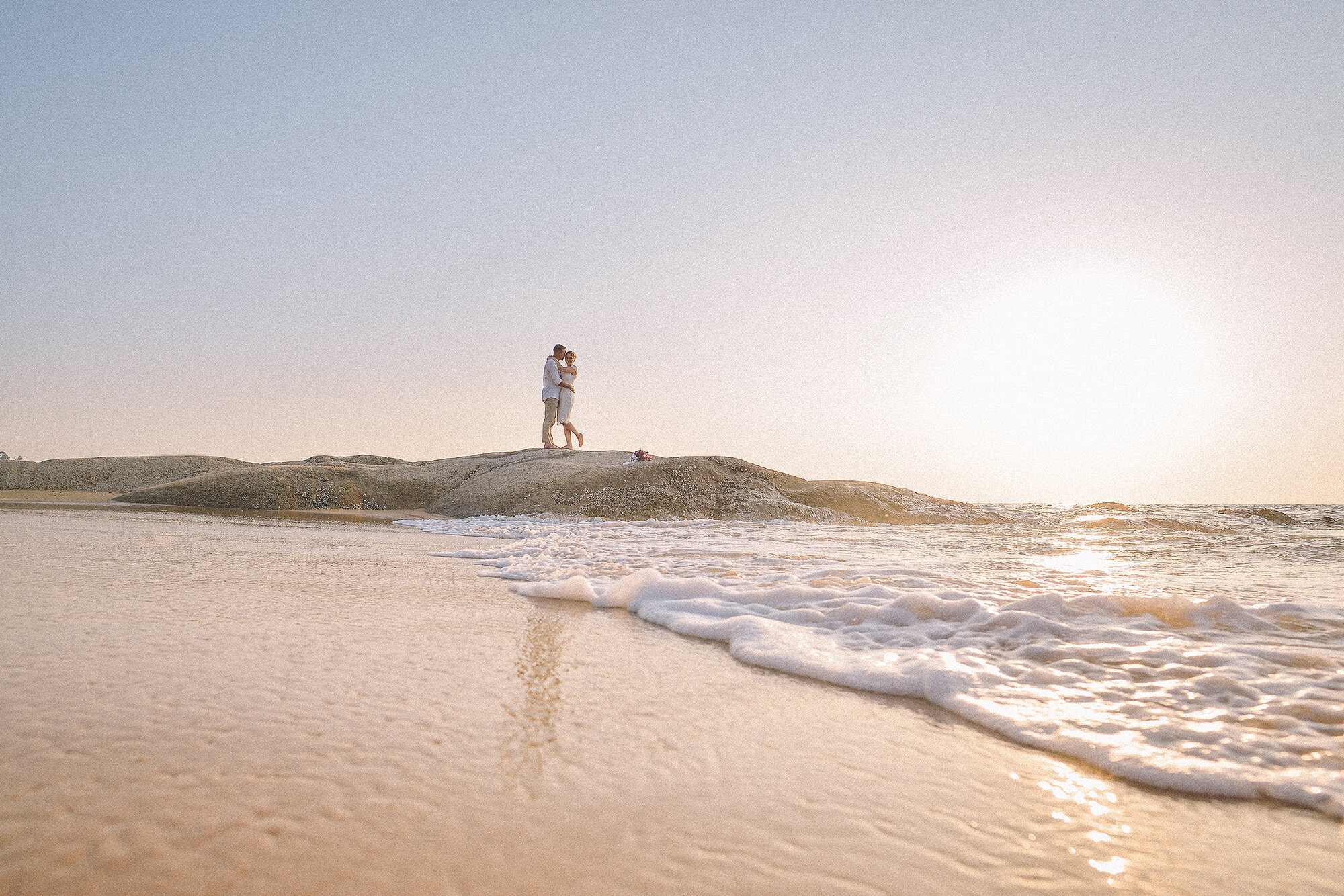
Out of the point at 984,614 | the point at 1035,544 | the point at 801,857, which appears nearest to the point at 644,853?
the point at 801,857

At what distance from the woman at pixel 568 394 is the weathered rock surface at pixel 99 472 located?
6357mm

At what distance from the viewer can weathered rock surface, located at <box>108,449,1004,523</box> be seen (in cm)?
938

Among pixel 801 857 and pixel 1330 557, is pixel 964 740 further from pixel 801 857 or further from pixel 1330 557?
→ pixel 1330 557

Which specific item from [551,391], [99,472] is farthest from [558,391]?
[99,472]

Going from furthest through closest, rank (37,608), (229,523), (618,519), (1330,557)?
1. (618,519)
2. (229,523)
3. (1330,557)
4. (37,608)

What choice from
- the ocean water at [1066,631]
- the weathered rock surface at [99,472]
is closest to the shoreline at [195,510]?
the weathered rock surface at [99,472]

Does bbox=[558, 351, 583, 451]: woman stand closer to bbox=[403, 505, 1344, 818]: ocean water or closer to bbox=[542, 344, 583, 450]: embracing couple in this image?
bbox=[542, 344, 583, 450]: embracing couple

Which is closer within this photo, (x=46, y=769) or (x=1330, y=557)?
(x=46, y=769)

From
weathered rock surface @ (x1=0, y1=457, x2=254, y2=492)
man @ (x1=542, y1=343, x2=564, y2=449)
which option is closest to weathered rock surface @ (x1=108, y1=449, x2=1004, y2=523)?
man @ (x1=542, y1=343, x2=564, y2=449)

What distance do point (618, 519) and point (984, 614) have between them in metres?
6.60

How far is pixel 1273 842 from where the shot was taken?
1.16m

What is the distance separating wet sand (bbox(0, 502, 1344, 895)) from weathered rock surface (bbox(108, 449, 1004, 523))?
7266 millimetres

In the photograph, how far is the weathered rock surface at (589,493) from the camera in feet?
30.8

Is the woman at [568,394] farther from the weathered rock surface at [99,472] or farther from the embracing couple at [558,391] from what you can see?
the weathered rock surface at [99,472]
